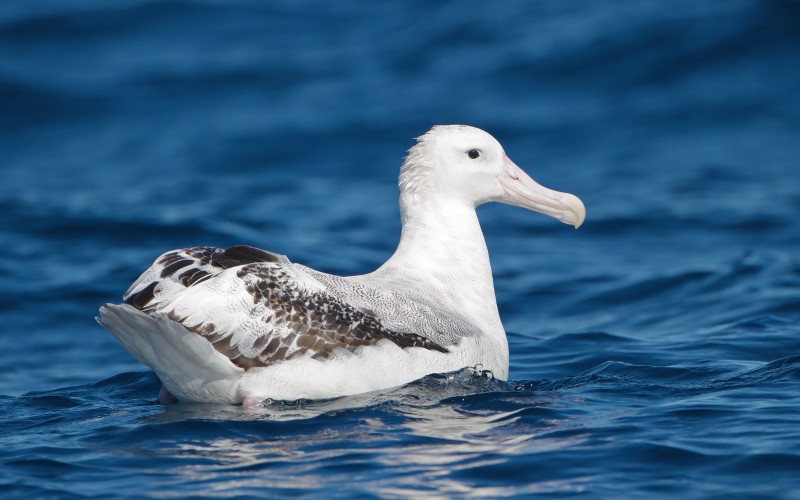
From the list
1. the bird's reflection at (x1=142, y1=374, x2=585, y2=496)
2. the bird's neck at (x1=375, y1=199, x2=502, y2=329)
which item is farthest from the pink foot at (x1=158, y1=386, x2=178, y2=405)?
the bird's neck at (x1=375, y1=199, x2=502, y2=329)

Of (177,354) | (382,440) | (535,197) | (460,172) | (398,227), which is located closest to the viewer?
(382,440)

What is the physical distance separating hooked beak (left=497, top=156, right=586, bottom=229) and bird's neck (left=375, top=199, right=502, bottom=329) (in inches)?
13.0

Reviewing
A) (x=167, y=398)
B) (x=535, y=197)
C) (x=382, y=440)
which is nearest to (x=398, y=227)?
(x=535, y=197)

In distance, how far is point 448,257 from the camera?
8.28m

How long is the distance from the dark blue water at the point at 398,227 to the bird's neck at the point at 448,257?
0.74 metres

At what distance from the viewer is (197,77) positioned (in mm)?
18797

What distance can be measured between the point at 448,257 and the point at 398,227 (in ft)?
19.6

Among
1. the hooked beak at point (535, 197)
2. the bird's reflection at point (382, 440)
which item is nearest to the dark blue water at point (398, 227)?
the bird's reflection at point (382, 440)

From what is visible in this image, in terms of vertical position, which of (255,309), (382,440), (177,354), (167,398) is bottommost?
(382,440)

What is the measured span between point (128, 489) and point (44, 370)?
4.20 meters

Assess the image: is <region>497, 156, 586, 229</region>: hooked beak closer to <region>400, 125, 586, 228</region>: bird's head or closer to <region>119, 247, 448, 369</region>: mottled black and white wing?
<region>400, 125, 586, 228</region>: bird's head

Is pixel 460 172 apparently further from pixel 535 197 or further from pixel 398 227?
pixel 398 227

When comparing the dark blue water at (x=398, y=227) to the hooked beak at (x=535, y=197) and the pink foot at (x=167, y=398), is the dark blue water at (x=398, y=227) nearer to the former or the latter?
the pink foot at (x=167, y=398)

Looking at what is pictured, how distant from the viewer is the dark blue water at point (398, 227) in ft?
20.1
